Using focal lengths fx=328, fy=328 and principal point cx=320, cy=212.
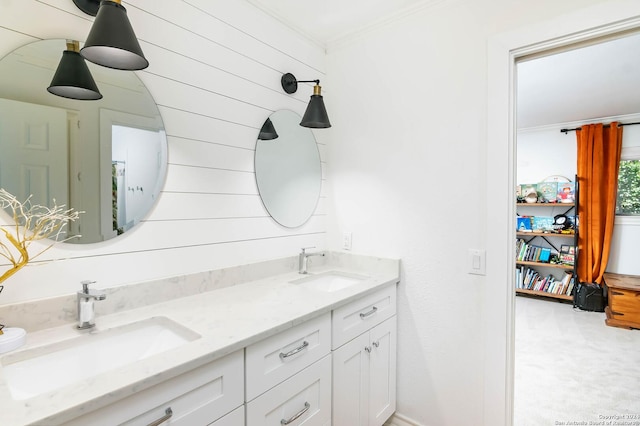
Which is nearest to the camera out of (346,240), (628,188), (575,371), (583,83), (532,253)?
(346,240)

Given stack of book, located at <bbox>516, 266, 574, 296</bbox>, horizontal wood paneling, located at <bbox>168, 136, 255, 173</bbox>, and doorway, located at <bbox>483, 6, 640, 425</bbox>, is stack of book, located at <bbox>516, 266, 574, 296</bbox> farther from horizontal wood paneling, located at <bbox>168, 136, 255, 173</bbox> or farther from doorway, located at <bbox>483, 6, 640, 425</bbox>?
horizontal wood paneling, located at <bbox>168, 136, 255, 173</bbox>

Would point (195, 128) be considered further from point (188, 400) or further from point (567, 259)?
point (567, 259)

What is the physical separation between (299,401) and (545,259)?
4739 mm

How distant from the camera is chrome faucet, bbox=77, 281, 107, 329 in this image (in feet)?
3.69

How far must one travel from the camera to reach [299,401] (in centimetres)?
131

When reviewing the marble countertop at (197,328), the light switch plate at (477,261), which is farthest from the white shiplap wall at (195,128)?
the light switch plate at (477,261)

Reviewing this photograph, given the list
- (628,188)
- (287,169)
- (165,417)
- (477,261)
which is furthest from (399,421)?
(628,188)

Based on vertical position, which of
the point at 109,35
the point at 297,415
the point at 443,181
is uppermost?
the point at 109,35

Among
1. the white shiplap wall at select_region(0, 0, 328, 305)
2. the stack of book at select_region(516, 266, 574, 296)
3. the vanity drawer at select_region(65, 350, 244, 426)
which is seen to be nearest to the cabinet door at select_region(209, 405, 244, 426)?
the vanity drawer at select_region(65, 350, 244, 426)

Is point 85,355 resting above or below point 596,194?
below

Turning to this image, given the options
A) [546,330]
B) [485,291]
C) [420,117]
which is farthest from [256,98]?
[546,330]

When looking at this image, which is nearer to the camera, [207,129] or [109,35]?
[109,35]

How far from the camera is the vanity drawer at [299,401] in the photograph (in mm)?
1144

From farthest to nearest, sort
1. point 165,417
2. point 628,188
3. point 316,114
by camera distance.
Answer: point 628,188 < point 316,114 < point 165,417
